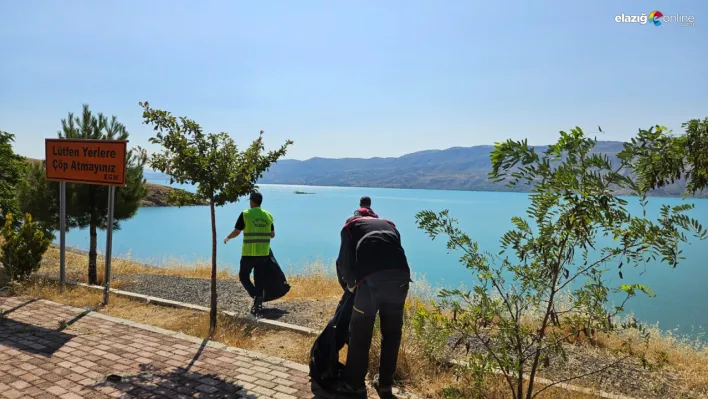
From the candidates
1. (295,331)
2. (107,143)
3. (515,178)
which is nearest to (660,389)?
(515,178)

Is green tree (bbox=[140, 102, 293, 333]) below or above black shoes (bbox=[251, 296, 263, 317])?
above

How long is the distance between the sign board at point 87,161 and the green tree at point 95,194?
156cm

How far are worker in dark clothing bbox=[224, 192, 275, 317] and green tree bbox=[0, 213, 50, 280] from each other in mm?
4381

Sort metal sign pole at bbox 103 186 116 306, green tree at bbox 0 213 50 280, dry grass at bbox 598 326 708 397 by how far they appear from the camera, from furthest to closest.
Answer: green tree at bbox 0 213 50 280 → metal sign pole at bbox 103 186 116 306 → dry grass at bbox 598 326 708 397

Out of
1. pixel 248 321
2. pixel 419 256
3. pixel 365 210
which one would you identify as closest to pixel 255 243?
pixel 248 321

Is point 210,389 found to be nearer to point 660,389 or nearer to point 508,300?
point 508,300

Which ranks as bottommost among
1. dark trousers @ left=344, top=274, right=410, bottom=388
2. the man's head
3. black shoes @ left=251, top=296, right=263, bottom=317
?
black shoes @ left=251, top=296, right=263, bottom=317

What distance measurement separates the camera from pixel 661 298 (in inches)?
787

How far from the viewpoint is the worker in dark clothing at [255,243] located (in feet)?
26.9

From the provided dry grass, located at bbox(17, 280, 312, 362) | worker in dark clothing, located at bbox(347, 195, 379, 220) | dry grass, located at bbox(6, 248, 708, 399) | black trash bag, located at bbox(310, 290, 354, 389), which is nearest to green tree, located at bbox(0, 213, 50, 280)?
dry grass, located at bbox(17, 280, 312, 362)

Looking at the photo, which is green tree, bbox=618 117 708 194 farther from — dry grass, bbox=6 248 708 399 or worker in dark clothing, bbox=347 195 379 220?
worker in dark clothing, bbox=347 195 379 220

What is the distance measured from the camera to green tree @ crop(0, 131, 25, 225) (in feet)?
39.2

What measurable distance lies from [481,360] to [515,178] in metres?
1.43

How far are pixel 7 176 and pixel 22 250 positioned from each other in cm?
483
